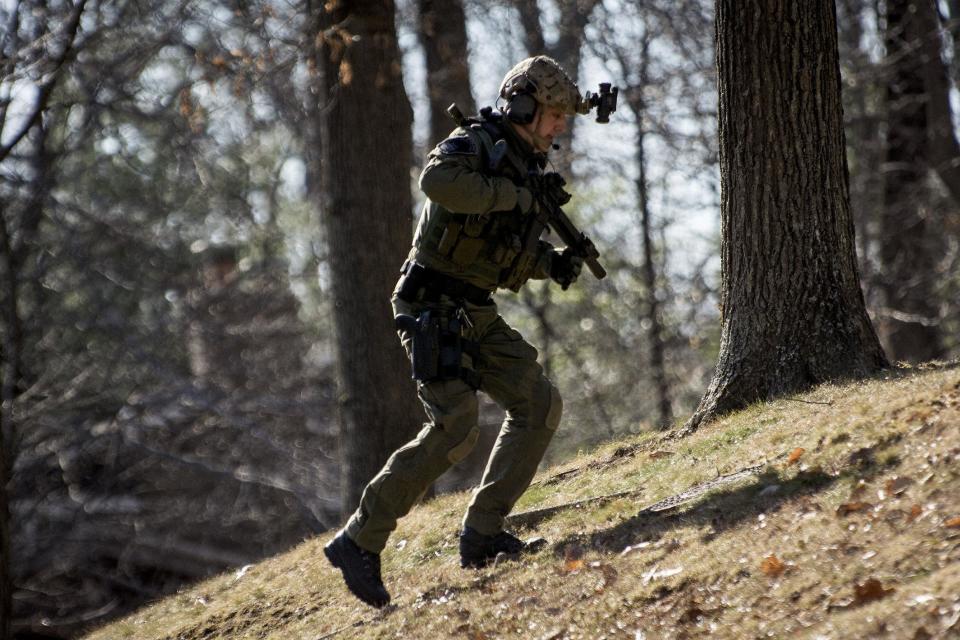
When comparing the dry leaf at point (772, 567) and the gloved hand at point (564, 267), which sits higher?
the gloved hand at point (564, 267)

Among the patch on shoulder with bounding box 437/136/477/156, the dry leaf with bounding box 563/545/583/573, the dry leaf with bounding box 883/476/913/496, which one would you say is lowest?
the dry leaf with bounding box 563/545/583/573

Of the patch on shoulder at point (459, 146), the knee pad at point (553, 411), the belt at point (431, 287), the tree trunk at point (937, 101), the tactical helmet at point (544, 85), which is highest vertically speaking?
the tree trunk at point (937, 101)

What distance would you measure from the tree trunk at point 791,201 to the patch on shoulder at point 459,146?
2.07m

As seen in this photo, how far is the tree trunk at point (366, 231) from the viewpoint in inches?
342

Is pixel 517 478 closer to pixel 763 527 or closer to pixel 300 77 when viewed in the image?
pixel 763 527

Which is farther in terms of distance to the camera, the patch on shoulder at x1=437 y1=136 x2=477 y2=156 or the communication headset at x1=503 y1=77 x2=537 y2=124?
the communication headset at x1=503 y1=77 x2=537 y2=124

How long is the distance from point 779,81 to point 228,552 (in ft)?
39.9

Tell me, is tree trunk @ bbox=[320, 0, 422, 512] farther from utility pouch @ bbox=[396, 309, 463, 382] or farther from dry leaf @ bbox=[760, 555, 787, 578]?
dry leaf @ bbox=[760, 555, 787, 578]

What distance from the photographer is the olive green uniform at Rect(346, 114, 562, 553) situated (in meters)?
5.47

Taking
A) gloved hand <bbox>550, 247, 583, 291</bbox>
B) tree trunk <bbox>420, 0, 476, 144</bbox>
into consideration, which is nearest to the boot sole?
gloved hand <bbox>550, 247, 583, 291</bbox>

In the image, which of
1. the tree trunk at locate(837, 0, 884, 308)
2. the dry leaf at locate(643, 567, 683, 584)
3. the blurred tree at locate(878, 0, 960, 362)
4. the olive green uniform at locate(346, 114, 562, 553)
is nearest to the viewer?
the dry leaf at locate(643, 567, 683, 584)

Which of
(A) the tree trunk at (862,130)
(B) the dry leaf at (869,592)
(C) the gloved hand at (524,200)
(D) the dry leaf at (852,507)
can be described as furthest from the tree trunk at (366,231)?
(A) the tree trunk at (862,130)

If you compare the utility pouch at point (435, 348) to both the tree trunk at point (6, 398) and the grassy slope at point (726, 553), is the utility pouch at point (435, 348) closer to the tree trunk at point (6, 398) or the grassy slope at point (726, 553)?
the grassy slope at point (726, 553)

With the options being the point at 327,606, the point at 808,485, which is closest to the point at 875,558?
the point at 808,485
